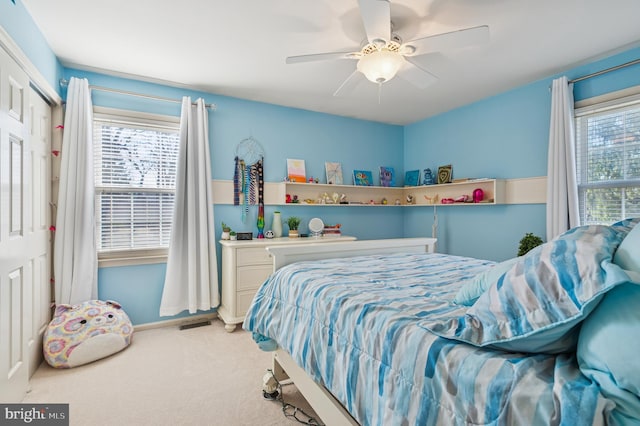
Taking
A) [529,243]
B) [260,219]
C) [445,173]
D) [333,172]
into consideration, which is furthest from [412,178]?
[260,219]

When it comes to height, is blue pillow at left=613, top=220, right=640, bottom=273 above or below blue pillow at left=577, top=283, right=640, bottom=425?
above

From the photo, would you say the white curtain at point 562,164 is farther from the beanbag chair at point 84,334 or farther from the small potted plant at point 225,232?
the beanbag chair at point 84,334

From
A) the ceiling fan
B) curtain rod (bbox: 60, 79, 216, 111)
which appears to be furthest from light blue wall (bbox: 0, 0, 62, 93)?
the ceiling fan

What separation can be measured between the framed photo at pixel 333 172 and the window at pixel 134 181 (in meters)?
1.82

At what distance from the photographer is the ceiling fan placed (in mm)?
1724

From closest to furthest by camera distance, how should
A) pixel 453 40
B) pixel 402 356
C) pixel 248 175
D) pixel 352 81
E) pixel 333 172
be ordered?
pixel 402 356, pixel 453 40, pixel 352 81, pixel 248 175, pixel 333 172

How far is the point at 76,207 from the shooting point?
107 inches

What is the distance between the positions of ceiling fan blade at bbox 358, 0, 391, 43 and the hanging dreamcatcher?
2.05m

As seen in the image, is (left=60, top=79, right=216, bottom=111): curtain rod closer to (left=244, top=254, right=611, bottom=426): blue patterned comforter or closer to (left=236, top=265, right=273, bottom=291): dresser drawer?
(left=236, top=265, right=273, bottom=291): dresser drawer

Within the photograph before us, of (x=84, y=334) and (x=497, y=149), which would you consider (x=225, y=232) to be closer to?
(x=84, y=334)

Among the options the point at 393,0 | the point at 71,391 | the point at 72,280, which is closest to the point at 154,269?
the point at 72,280

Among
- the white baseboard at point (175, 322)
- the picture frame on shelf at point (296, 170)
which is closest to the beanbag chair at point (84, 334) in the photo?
the white baseboard at point (175, 322)

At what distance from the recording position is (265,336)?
1849 millimetres

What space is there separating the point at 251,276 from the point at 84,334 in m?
1.38
